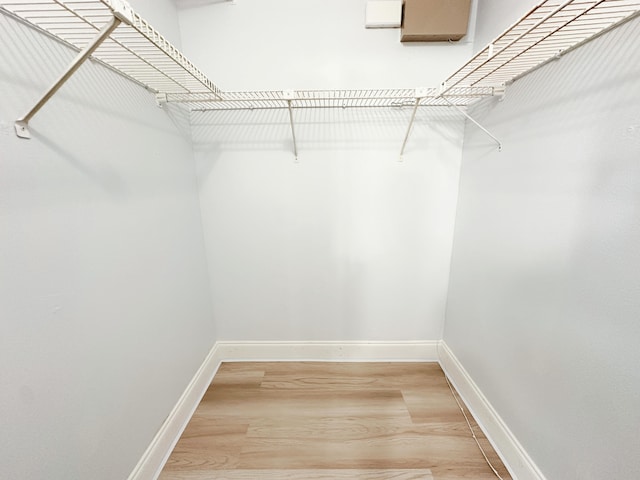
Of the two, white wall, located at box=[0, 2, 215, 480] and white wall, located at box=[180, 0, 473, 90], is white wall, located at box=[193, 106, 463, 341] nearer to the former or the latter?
white wall, located at box=[180, 0, 473, 90]

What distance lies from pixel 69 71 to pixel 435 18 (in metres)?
1.59

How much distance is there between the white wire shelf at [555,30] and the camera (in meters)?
0.67

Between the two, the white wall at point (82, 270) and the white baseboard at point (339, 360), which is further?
the white baseboard at point (339, 360)

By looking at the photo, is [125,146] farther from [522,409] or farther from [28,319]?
[522,409]

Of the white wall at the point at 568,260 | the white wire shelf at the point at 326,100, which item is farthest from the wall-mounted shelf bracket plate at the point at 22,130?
the white wall at the point at 568,260

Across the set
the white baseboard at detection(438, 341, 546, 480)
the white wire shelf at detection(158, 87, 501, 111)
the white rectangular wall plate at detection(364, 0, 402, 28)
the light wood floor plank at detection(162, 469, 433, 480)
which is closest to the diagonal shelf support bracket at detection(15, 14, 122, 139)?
the white wire shelf at detection(158, 87, 501, 111)

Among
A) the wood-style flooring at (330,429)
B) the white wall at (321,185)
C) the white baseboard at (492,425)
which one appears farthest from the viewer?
the white wall at (321,185)

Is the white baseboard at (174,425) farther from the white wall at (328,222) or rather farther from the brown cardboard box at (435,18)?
the brown cardboard box at (435,18)

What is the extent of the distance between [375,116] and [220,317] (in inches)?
67.9

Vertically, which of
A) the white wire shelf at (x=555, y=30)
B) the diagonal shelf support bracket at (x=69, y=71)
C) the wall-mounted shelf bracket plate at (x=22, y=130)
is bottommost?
the wall-mounted shelf bracket plate at (x=22, y=130)

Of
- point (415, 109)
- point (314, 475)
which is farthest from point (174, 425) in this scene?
point (415, 109)

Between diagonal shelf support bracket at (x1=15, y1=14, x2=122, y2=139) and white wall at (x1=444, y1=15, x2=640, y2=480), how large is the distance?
138cm

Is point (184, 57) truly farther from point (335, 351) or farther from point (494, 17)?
point (335, 351)

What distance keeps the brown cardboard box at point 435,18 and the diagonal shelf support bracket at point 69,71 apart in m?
1.34
